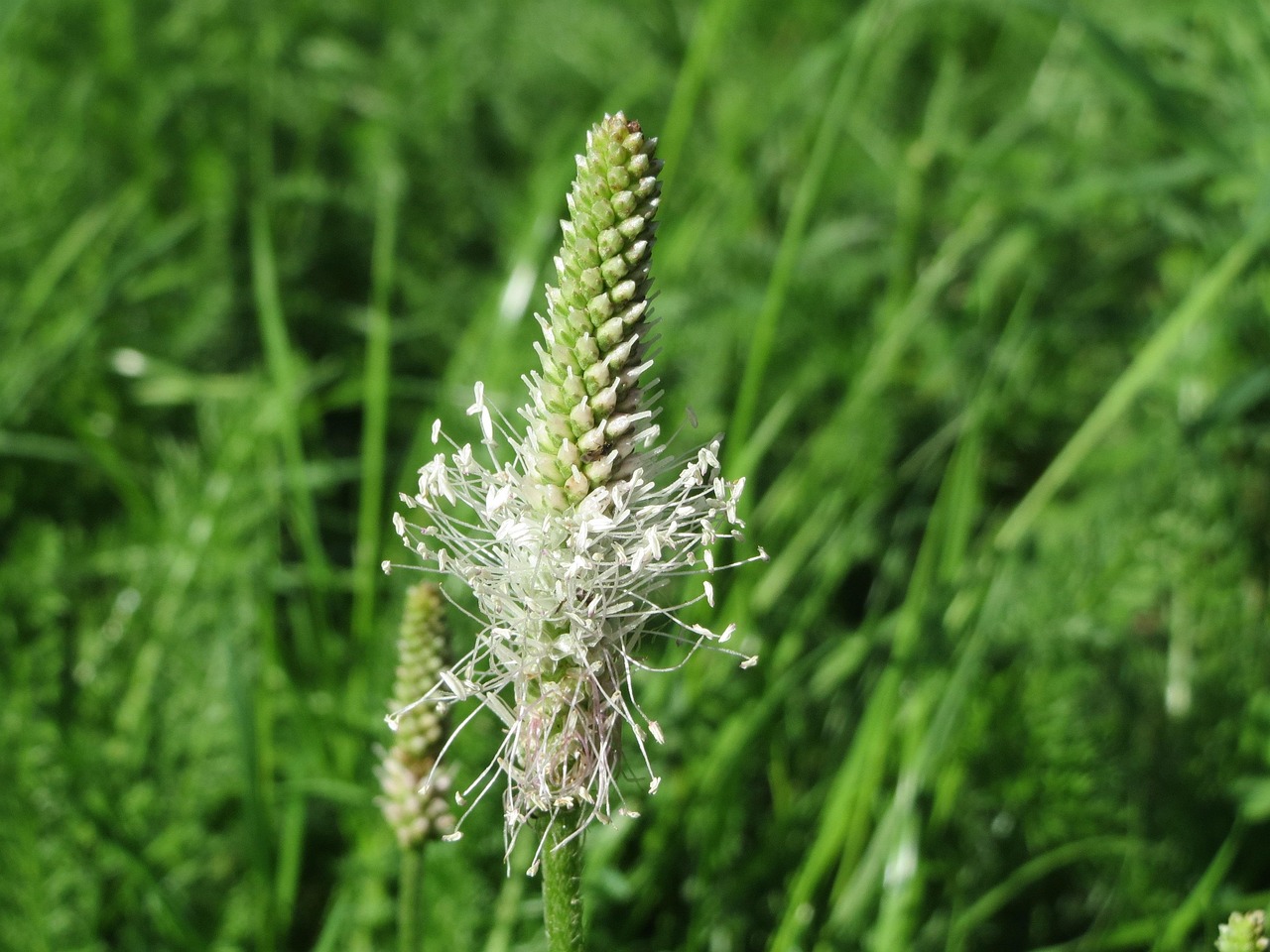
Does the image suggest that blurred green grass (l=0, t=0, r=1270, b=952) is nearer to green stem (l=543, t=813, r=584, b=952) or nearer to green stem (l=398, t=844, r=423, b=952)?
green stem (l=398, t=844, r=423, b=952)

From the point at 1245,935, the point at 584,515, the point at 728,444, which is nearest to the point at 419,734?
the point at 584,515

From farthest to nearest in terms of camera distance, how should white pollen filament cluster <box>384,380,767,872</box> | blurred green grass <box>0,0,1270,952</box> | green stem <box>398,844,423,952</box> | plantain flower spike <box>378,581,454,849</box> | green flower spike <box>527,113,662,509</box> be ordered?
blurred green grass <box>0,0,1270,952</box>, green stem <box>398,844,423,952</box>, plantain flower spike <box>378,581,454,849</box>, white pollen filament cluster <box>384,380,767,872</box>, green flower spike <box>527,113,662,509</box>

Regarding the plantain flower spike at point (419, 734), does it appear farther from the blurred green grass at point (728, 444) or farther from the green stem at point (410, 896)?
the blurred green grass at point (728, 444)

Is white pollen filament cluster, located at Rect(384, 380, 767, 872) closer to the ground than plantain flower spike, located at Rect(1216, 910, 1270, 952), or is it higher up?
higher up

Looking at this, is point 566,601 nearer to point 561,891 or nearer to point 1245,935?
point 561,891

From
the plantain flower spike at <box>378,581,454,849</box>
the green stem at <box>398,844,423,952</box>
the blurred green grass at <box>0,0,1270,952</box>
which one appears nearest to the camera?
the plantain flower spike at <box>378,581,454,849</box>

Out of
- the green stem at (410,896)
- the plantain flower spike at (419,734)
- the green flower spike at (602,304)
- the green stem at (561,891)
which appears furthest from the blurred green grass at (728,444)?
the green flower spike at (602,304)

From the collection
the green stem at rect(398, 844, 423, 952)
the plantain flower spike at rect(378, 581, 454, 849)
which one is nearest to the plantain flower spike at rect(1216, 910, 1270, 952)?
the plantain flower spike at rect(378, 581, 454, 849)

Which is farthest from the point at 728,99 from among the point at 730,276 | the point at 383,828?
the point at 383,828
